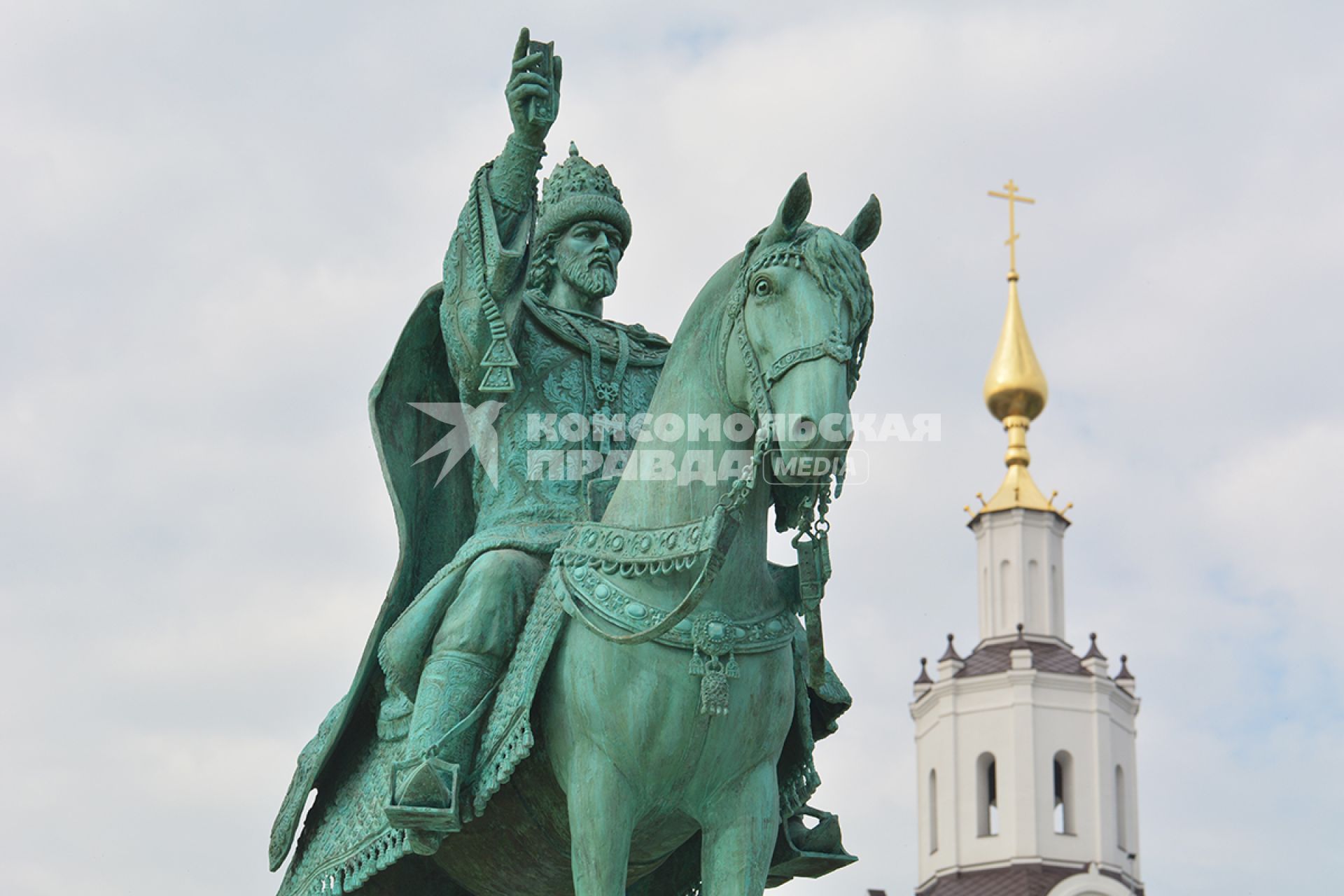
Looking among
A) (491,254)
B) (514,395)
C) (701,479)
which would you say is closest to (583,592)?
(701,479)

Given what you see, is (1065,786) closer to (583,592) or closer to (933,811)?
(933,811)

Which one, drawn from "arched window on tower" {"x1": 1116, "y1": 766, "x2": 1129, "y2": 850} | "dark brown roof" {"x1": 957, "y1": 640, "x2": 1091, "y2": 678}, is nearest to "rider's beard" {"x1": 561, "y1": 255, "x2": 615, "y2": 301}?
"arched window on tower" {"x1": 1116, "y1": 766, "x2": 1129, "y2": 850}

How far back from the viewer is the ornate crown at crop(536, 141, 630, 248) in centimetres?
1148

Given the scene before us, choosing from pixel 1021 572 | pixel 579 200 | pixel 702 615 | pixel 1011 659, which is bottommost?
pixel 702 615

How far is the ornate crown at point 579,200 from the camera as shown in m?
11.5

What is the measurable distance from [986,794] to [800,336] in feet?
243

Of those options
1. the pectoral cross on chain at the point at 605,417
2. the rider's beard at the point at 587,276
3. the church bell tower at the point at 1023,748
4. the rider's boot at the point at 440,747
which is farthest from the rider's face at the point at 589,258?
the church bell tower at the point at 1023,748

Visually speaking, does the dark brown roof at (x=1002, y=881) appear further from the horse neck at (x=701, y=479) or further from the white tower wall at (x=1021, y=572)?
the horse neck at (x=701, y=479)

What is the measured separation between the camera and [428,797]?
31.3 feet

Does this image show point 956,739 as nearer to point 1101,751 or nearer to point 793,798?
point 1101,751

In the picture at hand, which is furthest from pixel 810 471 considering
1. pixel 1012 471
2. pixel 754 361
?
pixel 1012 471

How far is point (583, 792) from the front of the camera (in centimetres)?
931

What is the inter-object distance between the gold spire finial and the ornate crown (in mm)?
74211

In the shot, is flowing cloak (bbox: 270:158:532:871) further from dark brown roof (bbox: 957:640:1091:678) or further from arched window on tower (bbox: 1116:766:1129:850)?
dark brown roof (bbox: 957:640:1091:678)
